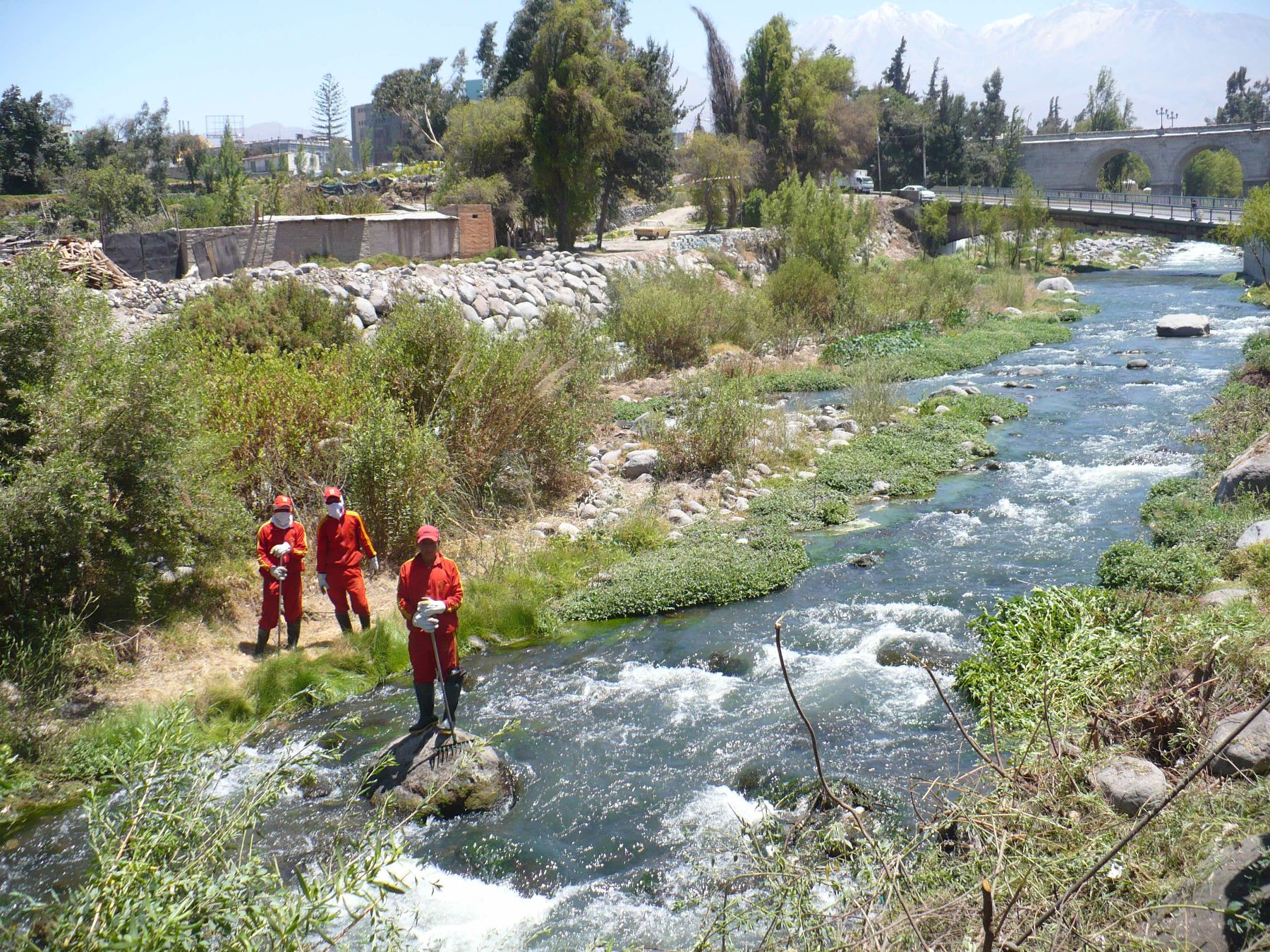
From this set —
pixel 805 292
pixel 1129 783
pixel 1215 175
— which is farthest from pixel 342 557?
pixel 1215 175

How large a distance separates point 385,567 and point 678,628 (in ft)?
11.9

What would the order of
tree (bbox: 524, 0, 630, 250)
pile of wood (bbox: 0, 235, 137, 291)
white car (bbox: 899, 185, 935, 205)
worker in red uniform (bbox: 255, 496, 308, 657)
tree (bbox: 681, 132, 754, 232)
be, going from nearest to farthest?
worker in red uniform (bbox: 255, 496, 308, 657) → pile of wood (bbox: 0, 235, 137, 291) → tree (bbox: 524, 0, 630, 250) → tree (bbox: 681, 132, 754, 232) → white car (bbox: 899, 185, 935, 205)

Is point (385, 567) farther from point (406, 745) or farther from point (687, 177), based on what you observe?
point (687, 177)

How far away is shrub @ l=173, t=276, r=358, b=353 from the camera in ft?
50.3

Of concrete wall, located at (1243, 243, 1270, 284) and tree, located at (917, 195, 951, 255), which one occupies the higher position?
tree, located at (917, 195, 951, 255)

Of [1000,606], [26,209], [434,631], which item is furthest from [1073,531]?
[26,209]

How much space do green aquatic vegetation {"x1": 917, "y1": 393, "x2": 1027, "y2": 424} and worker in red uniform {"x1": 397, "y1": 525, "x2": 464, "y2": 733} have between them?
13.5m

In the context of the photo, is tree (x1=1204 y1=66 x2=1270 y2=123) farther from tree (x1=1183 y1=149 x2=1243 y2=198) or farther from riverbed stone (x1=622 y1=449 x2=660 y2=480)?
riverbed stone (x1=622 y1=449 x2=660 y2=480)

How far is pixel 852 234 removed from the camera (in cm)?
3064

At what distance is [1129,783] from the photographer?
5902 millimetres

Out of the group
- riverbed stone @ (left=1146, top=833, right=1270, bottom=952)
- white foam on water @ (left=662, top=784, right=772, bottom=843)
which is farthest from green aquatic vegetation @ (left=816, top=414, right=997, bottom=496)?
riverbed stone @ (left=1146, top=833, right=1270, bottom=952)

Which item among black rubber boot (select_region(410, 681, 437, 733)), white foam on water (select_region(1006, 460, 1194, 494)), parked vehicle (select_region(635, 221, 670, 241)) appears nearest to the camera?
black rubber boot (select_region(410, 681, 437, 733))

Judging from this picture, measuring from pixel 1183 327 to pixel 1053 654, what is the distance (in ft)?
80.7

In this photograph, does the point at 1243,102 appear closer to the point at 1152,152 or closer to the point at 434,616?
the point at 1152,152
